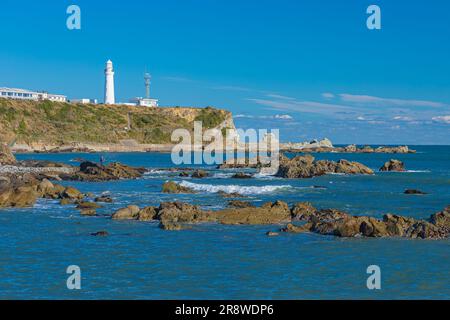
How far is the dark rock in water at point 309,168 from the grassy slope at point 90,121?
85.3m

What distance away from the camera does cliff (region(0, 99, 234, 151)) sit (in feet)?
467

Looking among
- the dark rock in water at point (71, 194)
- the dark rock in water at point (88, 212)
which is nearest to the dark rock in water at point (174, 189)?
the dark rock in water at point (71, 194)

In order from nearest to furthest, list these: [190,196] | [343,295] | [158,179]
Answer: [343,295], [190,196], [158,179]

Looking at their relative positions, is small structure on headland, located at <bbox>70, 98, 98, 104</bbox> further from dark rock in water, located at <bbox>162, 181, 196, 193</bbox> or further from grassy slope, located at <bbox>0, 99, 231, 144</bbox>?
dark rock in water, located at <bbox>162, 181, 196, 193</bbox>

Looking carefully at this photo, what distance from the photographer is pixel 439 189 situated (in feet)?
177

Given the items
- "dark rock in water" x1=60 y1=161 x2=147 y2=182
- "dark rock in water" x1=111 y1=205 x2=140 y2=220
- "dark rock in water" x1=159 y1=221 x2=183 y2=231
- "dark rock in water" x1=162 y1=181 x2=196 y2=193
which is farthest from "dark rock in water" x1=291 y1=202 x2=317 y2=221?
"dark rock in water" x1=60 y1=161 x2=147 y2=182

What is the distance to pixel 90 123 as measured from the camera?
6260 inches

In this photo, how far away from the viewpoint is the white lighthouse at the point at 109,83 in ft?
578

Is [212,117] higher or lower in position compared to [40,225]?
higher

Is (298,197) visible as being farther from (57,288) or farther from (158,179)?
(57,288)

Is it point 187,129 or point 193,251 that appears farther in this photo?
point 187,129
